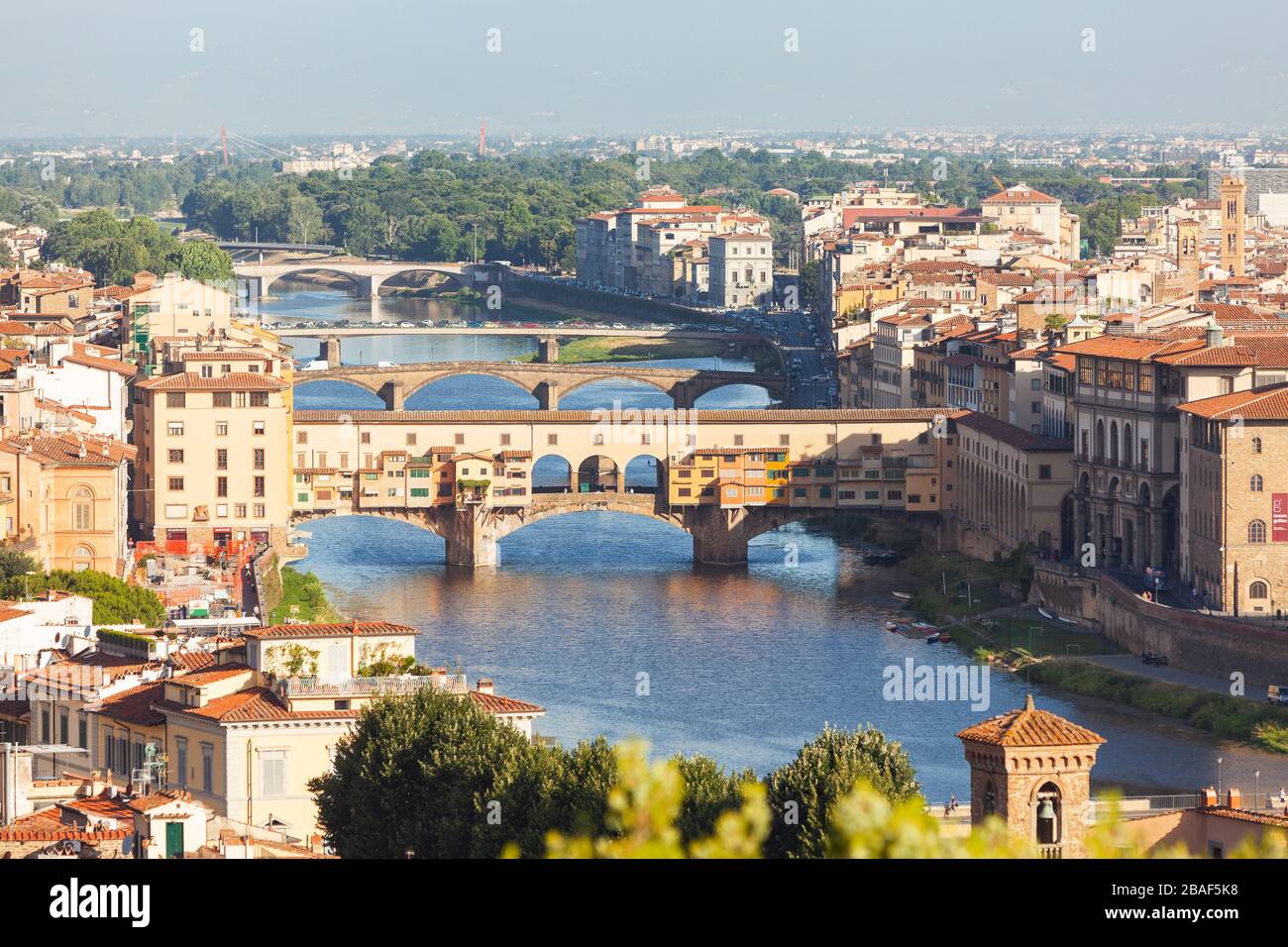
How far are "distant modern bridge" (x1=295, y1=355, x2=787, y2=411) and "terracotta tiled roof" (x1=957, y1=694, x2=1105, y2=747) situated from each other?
129ft

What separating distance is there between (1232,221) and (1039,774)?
4740 centimetres

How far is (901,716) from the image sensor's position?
25203 millimetres

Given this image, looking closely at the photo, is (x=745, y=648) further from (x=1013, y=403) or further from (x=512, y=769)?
(x=512, y=769)

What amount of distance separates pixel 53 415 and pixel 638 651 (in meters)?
7.84

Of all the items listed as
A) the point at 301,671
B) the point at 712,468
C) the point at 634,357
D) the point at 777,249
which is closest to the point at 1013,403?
the point at 712,468

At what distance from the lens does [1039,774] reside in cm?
1322

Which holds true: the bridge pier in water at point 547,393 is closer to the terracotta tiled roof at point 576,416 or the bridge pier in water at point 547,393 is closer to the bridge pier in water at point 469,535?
the terracotta tiled roof at point 576,416

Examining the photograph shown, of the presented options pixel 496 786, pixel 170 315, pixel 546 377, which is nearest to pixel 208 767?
pixel 496 786

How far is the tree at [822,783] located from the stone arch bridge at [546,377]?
3699 cm

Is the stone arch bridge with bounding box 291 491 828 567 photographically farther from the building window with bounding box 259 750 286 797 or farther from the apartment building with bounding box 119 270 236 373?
the building window with bounding box 259 750 286 797

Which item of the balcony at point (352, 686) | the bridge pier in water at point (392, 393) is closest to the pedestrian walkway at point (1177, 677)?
the balcony at point (352, 686)

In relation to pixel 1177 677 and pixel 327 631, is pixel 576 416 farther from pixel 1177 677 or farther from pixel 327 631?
pixel 327 631

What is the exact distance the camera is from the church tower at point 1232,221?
193 feet

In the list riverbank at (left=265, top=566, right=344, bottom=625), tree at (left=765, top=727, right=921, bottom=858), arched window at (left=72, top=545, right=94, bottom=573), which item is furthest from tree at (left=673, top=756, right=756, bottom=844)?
arched window at (left=72, top=545, right=94, bottom=573)
